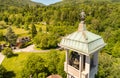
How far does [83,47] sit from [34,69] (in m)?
18.6

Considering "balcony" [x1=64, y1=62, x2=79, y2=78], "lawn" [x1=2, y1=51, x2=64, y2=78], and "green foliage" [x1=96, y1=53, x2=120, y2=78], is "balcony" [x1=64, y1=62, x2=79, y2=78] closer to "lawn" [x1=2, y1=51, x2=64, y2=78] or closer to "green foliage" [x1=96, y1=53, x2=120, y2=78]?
"green foliage" [x1=96, y1=53, x2=120, y2=78]

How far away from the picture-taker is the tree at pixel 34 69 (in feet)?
82.2

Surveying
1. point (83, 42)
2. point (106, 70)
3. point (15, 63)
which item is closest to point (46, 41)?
point (15, 63)

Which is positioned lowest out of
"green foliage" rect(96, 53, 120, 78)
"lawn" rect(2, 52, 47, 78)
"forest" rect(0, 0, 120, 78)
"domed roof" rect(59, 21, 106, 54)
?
"lawn" rect(2, 52, 47, 78)

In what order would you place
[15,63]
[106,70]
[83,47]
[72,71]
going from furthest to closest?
[15,63]
[106,70]
[72,71]
[83,47]

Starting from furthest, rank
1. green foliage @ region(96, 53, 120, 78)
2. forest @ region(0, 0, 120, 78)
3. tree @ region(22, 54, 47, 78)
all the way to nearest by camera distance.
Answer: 1. forest @ region(0, 0, 120, 78)
2. tree @ region(22, 54, 47, 78)
3. green foliage @ region(96, 53, 120, 78)

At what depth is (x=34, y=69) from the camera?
25297 mm

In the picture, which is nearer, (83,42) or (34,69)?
(83,42)

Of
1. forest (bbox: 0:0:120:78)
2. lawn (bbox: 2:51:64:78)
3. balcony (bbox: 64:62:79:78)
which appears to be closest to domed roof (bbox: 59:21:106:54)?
balcony (bbox: 64:62:79:78)

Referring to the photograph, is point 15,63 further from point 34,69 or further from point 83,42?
point 83,42

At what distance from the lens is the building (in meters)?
8.12

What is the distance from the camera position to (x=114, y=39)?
4581 centimetres

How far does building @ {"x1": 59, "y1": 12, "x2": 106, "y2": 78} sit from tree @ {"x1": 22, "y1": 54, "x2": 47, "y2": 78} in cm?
1619

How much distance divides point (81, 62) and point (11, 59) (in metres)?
34.3
